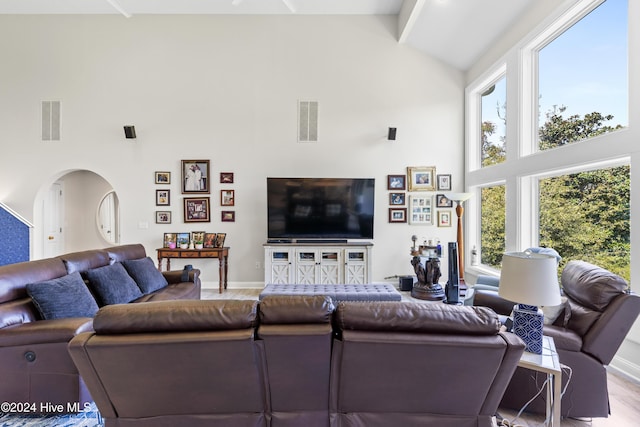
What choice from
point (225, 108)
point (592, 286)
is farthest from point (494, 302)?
point (225, 108)

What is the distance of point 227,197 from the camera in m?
5.51

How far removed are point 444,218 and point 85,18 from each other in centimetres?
749

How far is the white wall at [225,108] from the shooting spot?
17.8ft

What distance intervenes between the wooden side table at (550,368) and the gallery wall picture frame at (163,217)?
5525 mm

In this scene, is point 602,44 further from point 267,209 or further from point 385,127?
point 267,209

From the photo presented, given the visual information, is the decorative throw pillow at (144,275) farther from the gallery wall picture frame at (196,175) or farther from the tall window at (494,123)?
the tall window at (494,123)

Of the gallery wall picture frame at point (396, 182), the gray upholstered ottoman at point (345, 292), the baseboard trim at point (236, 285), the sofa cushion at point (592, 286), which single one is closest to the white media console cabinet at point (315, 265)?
the baseboard trim at point (236, 285)

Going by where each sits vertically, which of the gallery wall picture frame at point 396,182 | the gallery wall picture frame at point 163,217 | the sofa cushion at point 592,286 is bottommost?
the sofa cushion at point 592,286

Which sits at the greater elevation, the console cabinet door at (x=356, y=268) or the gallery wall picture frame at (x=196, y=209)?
the gallery wall picture frame at (x=196, y=209)

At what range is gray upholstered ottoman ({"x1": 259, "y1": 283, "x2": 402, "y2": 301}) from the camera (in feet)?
10.3

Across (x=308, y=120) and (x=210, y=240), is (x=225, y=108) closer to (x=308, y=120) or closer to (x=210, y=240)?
(x=308, y=120)

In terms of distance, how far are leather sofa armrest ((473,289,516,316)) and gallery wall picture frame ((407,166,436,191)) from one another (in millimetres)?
3131

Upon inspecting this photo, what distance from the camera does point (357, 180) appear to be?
5.25m

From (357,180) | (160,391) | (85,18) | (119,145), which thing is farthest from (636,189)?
(85,18)
